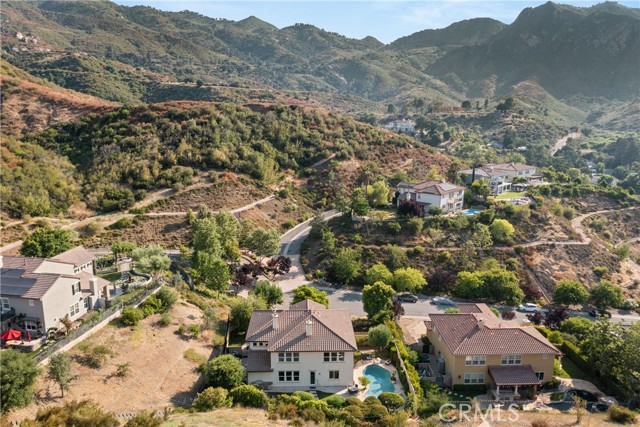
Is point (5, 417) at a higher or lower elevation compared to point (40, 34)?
lower

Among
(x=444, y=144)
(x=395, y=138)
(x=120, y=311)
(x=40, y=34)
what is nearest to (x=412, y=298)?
(x=120, y=311)

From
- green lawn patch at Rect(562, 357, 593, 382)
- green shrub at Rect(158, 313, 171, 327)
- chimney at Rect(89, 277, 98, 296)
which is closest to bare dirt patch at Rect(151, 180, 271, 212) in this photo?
chimney at Rect(89, 277, 98, 296)

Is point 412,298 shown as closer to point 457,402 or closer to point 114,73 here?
point 457,402

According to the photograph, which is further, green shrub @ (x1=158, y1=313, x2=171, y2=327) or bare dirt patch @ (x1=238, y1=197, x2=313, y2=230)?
bare dirt patch @ (x1=238, y1=197, x2=313, y2=230)

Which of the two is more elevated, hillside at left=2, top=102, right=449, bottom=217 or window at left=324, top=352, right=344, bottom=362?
hillside at left=2, top=102, right=449, bottom=217

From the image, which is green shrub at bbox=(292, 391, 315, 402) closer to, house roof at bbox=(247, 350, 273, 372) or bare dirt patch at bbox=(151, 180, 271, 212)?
house roof at bbox=(247, 350, 273, 372)

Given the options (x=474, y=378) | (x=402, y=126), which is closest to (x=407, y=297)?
(x=474, y=378)

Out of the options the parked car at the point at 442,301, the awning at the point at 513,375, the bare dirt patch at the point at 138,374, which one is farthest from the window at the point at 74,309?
the parked car at the point at 442,301

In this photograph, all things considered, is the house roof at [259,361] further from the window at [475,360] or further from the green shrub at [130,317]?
the window at [475,360]
